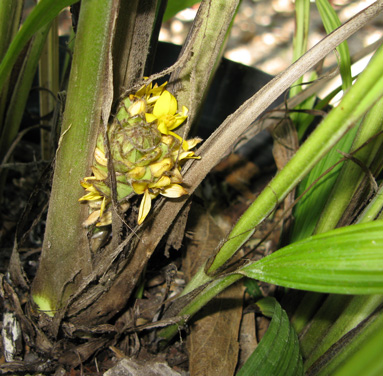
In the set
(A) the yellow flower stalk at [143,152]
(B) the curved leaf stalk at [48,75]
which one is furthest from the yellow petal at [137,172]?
(B) the curved leaf stalk at [48,75]

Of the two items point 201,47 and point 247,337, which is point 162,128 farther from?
point 247,337

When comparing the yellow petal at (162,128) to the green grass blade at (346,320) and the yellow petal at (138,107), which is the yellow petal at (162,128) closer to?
the yellow petal at (138,107)

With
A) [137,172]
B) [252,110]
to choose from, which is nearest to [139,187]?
[137,172]

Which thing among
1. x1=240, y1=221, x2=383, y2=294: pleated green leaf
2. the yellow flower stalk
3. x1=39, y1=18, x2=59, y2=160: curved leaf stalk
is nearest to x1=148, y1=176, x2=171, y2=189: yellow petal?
the yellow flower stalk

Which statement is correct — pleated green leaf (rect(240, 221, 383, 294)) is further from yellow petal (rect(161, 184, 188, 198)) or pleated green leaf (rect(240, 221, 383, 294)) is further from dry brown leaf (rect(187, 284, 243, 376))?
dry brown leaf (rect(187, 284, 243, 376))

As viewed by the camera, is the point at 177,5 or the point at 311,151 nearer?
the point at 311,151

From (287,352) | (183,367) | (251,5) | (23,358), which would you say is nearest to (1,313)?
(23,358)

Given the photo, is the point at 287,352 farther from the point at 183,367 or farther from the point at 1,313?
the point at 1,313
